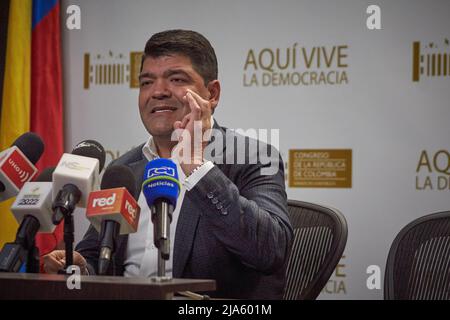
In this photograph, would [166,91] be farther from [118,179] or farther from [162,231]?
[162,231]

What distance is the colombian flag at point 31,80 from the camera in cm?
389

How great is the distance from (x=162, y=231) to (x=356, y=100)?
247 centimetres

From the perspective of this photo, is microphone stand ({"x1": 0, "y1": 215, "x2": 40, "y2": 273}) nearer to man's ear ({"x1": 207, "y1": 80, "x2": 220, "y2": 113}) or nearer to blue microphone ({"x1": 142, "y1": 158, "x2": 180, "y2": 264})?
blue microphone ({"x1": 142, "y1": 158, "x2": 180, "y2": 264})

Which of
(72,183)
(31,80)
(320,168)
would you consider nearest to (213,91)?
(72,183)

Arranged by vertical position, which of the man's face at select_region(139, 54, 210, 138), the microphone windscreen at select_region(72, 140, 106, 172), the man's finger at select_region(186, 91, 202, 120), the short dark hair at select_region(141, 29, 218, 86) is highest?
the short dark hair at select_region(141, 29, 218, 86)

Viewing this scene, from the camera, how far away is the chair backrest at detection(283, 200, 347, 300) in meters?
2.26

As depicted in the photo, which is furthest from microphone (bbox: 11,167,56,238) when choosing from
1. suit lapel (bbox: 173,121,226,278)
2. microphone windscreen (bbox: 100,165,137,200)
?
suit lapel (bbox: 173,121,226,278)

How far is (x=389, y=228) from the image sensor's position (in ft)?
11.5

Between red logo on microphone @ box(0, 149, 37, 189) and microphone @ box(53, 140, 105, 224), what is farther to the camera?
red logo on microphone @ box(0, 149, 37, 189)

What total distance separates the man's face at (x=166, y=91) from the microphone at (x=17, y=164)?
0.53 m

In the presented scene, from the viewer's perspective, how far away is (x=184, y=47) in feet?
7.70

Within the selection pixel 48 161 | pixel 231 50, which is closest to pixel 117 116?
pixel 48 161

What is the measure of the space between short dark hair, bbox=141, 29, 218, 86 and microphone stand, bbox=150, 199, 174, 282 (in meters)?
1.06
